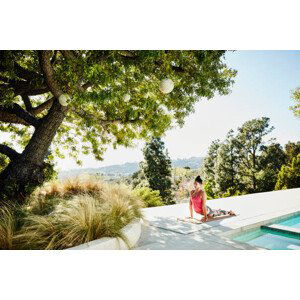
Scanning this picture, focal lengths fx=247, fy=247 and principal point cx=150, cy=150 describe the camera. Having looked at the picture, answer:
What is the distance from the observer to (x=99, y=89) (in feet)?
13.4

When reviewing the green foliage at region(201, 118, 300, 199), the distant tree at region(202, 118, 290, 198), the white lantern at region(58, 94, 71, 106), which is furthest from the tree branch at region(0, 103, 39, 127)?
the distant tree at region(202, 118, 290, 198)

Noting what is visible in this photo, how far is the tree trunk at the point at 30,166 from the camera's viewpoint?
16.3ft

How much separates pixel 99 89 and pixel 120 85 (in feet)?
2.07

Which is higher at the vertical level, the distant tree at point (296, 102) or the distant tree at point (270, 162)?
the distant tree at point (296, 102)

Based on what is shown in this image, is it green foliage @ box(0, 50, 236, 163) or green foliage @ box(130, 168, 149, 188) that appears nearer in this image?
green foliage @ box(0, 50, 236, 163)

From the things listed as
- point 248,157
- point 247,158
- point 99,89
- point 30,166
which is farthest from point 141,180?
point 99,89

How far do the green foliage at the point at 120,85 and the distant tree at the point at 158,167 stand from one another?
13.1 meters

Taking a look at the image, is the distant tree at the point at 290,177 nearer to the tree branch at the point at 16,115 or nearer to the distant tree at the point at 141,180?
the distant tree at the point at 141,180

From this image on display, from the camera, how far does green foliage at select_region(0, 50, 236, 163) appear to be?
12.5ft

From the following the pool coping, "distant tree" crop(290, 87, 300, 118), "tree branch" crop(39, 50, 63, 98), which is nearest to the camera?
"tree branch" crop(39, 50, 63, 98)

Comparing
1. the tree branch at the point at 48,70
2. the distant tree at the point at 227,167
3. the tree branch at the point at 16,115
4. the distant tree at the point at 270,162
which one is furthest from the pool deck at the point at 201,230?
the distant tree at the point at 227,167

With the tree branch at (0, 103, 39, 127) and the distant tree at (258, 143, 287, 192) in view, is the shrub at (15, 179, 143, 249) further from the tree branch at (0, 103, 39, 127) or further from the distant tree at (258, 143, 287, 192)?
the distant tree at (258, 143, 287, 192)
